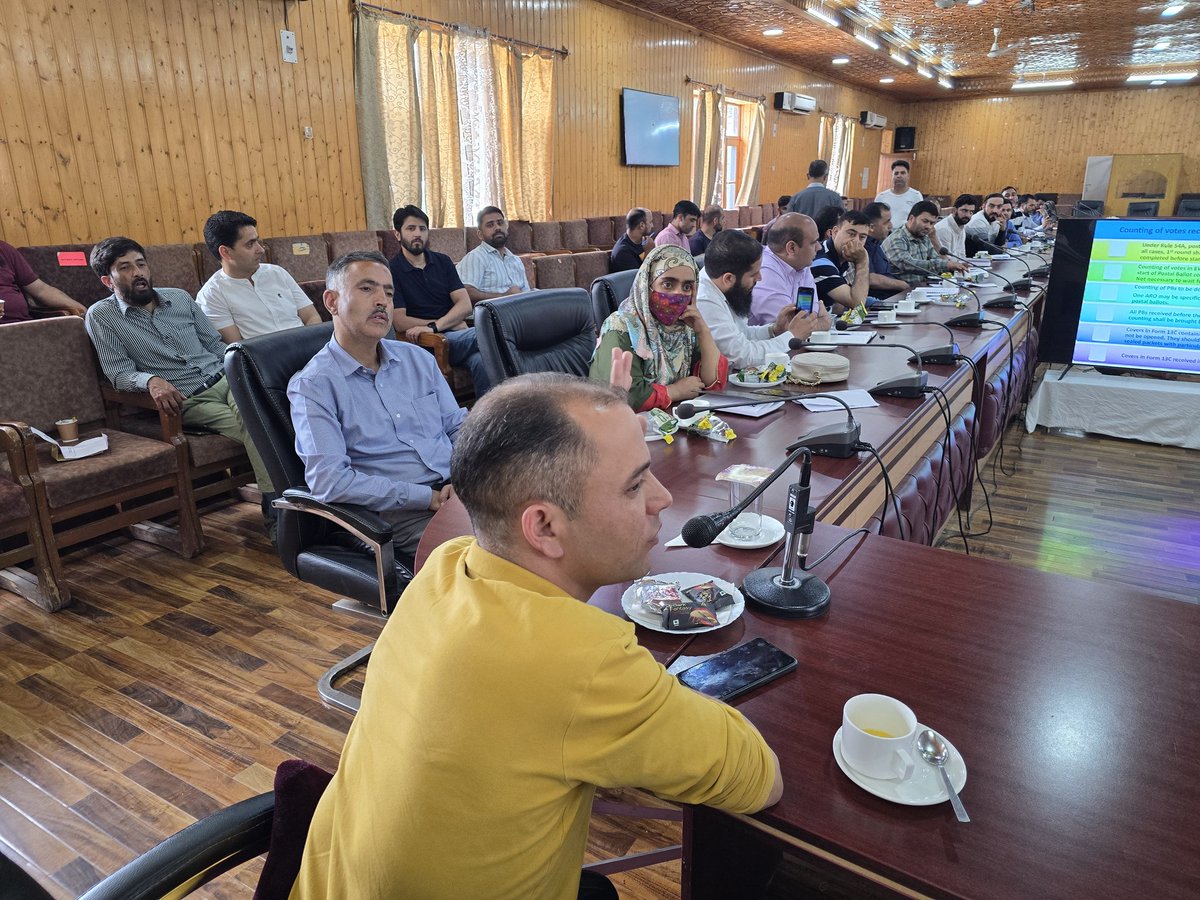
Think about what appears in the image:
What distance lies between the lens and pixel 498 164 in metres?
6.93

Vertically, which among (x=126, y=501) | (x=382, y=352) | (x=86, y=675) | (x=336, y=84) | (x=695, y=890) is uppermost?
(x=336, y=84)

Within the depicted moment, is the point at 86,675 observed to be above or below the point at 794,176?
below

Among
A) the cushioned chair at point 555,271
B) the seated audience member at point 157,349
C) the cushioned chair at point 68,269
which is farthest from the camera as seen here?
the cushioned chair at point 555,271

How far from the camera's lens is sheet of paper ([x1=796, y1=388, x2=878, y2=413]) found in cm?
219

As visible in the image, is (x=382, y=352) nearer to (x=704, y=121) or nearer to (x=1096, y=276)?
(x=1096, y=276)

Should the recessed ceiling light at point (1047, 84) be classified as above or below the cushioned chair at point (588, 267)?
above

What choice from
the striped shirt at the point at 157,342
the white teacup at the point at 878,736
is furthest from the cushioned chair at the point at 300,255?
the white teacup at the point at 878,736

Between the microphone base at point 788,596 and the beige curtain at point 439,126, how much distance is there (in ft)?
19.2

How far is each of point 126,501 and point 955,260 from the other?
565 cm

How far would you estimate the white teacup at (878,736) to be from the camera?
2.74 ft

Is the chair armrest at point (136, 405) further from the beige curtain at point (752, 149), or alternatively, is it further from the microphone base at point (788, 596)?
the beige curtain at point (752, 149)

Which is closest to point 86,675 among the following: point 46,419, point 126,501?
point 126,501

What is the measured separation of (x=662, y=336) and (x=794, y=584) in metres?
1.40

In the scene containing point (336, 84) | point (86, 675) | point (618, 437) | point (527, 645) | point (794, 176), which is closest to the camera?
point (527, 645)
